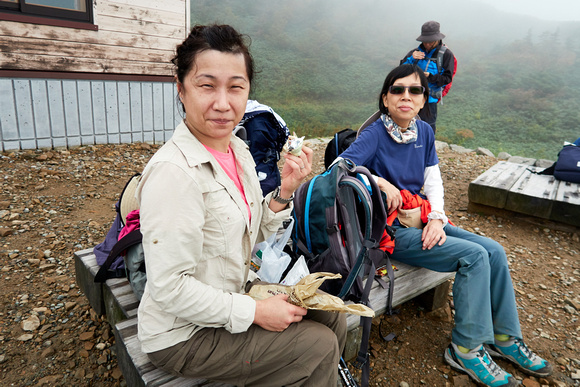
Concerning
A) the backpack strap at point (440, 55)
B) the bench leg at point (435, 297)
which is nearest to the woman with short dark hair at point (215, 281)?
the bench leg at point (435, 297)

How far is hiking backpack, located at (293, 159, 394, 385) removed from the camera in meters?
2.17

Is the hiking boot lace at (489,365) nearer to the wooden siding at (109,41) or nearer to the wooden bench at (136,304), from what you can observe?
the wooden bench at (136,304)

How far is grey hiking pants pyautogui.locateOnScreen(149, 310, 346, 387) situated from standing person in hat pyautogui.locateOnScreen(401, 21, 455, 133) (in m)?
5.07

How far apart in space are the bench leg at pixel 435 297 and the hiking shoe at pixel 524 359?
0.63 meters

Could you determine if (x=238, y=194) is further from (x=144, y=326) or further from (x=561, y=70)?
(x=561, y=70)

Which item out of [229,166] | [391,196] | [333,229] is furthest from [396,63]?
[229,166]

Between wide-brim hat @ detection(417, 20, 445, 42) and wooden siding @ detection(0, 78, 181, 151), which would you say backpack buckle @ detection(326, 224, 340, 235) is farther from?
wooden siding @ detection(0, 78, 181, 151)

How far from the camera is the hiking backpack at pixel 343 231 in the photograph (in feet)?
7.11

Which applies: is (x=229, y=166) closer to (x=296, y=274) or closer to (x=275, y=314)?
(x=275, y=314)

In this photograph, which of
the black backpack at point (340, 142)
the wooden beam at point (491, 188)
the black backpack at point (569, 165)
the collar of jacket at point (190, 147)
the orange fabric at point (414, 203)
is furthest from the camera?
the black backpack at point (569, 165)

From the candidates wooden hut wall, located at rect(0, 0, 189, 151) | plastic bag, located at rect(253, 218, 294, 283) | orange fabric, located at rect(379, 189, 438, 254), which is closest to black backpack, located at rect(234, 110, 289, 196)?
plastic bag, located at rect(253, 218, 294, 283)

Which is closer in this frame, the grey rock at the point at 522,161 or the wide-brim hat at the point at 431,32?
the wide-brim hat at the point at 431,32

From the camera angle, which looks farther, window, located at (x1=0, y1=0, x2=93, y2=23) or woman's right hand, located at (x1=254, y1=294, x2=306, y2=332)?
window, located at (x1=0, y1=0, x2=93, y2=23)

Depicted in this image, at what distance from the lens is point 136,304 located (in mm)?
2064
